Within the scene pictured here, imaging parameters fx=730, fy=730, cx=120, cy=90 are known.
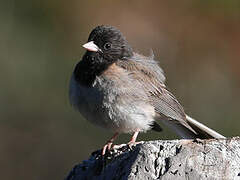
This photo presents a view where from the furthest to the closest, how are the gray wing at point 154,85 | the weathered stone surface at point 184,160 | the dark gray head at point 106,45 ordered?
1. the gray wing at point 154,85
2. the dark gray head at point 106,45
3. the weathered stone surface at point 184,160

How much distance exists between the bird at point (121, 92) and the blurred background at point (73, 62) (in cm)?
140

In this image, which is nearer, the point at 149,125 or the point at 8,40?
the point at 149,125

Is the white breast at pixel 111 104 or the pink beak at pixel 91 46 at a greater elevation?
the pink beak at pixel 91 46

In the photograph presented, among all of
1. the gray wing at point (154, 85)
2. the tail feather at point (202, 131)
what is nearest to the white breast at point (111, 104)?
the gray wing at point (154, 85)

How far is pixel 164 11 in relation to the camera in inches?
315

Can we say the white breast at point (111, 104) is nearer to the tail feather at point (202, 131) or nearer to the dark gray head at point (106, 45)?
the dark gray head at point (106, 45)

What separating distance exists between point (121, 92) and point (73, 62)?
102 inches

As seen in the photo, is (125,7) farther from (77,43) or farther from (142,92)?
(142,92)

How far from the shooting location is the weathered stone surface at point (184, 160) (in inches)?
147

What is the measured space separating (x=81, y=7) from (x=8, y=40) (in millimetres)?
955

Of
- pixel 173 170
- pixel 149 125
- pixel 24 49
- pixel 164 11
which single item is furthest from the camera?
pixel 164 11

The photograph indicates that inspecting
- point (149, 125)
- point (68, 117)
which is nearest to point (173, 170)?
point (149, 125)

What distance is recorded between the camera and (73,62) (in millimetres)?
7812

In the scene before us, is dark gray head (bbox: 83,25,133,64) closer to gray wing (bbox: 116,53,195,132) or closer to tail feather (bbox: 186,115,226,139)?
gray wing (bbox: 116,53,195,132)
